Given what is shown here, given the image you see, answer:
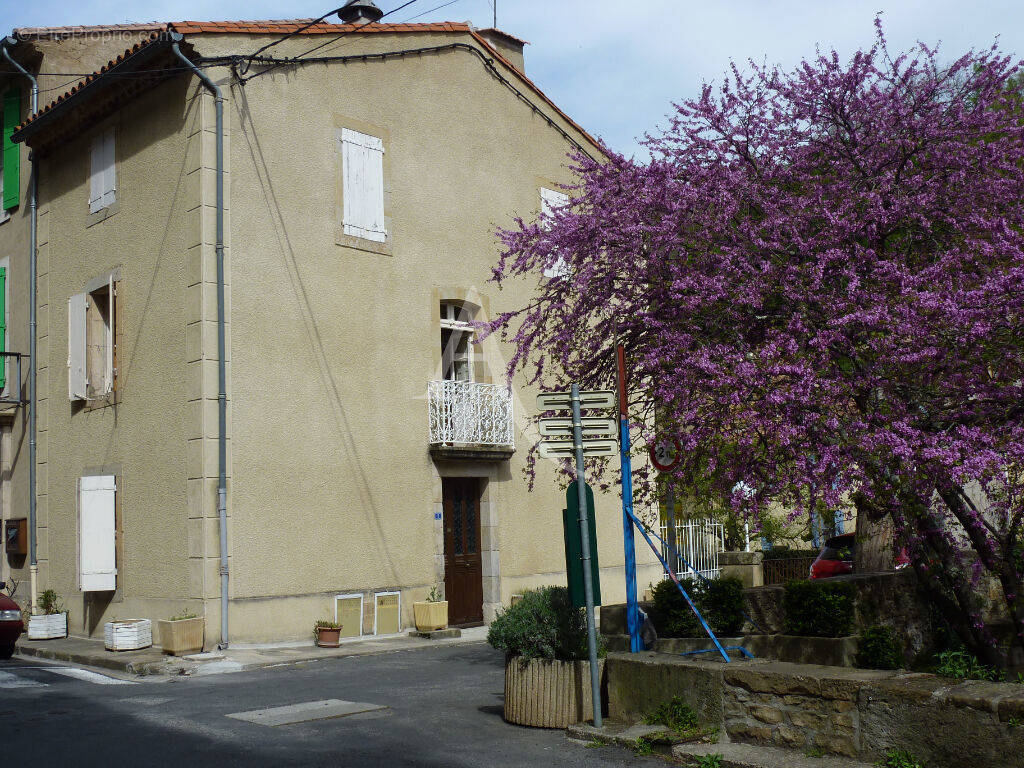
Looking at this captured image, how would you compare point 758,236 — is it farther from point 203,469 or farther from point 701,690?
point 203,469

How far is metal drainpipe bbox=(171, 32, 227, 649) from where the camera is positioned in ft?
40.3

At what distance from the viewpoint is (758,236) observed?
8125mm

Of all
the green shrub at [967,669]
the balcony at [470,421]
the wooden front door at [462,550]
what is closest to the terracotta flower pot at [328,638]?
the wooden front door at [462,550]

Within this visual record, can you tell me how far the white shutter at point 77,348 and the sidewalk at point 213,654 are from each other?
11.5ft

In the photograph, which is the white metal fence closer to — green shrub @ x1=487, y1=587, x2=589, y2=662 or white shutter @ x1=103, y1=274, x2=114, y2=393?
white shutter @ x1=103, y1=274, x2=114, y2=393

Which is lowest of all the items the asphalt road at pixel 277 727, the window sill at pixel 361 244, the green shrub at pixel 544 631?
the asphalt road at pixel 277 727

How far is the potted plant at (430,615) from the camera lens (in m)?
14.1

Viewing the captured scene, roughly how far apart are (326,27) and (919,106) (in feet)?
29.9

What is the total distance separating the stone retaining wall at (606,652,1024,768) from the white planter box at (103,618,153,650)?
24.0ft

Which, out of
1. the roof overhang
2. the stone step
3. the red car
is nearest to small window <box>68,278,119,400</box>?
the roof overhang

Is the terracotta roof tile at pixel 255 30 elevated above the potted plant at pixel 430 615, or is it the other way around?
the terracotta roof tile at pixel 255 30

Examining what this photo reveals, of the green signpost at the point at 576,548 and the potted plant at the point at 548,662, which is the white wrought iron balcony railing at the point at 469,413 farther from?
the green signpost at the point at 576,548

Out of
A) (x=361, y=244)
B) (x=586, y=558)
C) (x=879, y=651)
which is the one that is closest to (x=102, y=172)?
(x=361, y=244)

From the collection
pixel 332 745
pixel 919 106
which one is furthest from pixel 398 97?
pixel 332 745
